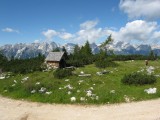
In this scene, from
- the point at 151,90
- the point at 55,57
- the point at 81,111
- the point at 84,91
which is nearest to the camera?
the point at 81,111

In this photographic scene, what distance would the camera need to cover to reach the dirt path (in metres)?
22.6

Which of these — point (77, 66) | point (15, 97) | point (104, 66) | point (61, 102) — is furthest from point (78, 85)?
point (77, 66)

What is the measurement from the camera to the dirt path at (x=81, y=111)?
2264cm

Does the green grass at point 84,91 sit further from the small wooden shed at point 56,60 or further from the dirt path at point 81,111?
the small wooden shed at point 56,60

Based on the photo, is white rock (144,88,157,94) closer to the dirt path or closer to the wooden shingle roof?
the dirt path

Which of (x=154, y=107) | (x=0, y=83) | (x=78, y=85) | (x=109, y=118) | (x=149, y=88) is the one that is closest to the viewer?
(x=109, y=118)

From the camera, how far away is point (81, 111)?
24.8m

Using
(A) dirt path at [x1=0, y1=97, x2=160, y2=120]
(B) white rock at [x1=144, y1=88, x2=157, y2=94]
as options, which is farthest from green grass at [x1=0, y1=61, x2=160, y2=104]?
(A) dirt path at [x1=0, y1=97, x2=160, y2=120]

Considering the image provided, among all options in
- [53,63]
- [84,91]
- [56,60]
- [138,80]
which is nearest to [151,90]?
[138,80]

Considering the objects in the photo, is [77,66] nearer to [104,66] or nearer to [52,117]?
[104,66]

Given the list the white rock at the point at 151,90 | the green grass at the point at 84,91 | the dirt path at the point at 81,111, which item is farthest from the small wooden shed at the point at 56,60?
the white rock at the point at 151,90

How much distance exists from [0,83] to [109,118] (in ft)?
75.0

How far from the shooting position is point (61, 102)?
2814 centimetres

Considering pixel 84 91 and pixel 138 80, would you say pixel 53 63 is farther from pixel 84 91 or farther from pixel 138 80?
pixel 84 91
